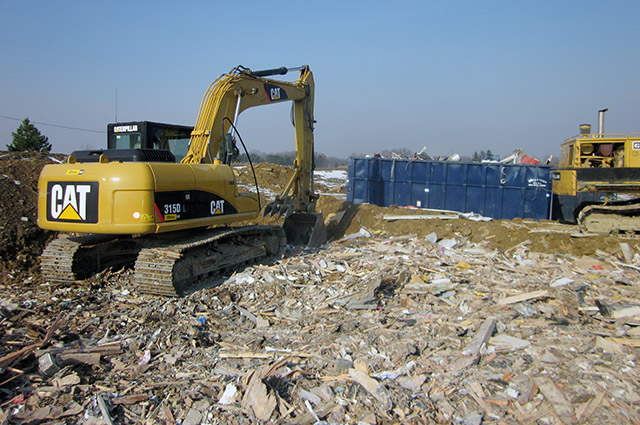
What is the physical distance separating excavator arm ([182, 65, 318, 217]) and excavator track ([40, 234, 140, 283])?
1782 mm

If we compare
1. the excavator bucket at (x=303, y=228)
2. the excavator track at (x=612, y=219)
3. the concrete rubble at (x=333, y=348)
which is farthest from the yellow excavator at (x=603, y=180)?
the excavator bucket at (x=303, y=228)

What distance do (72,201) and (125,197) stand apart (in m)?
0.90

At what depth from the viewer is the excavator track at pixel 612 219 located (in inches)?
410

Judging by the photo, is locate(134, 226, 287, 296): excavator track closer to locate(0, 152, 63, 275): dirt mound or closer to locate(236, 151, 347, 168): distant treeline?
locate(0, 152, 63, 275): dirt mound

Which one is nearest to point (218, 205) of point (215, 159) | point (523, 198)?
point (215, 159)

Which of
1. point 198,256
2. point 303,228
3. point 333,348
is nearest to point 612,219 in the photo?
point 303,228

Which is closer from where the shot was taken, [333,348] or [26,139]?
[333,348]

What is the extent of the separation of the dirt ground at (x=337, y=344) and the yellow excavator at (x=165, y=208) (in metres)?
0.39

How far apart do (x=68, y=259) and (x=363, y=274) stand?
438 cm

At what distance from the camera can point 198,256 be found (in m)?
6.86

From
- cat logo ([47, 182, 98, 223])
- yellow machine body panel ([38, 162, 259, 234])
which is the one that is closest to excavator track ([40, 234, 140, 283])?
yellow machine body panel ([38, 162, 259, 234])

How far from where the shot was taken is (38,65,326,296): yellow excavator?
19.9 ft

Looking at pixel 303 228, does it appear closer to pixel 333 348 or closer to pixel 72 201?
pixel 72 201

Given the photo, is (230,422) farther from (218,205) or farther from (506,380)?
(218,205)
